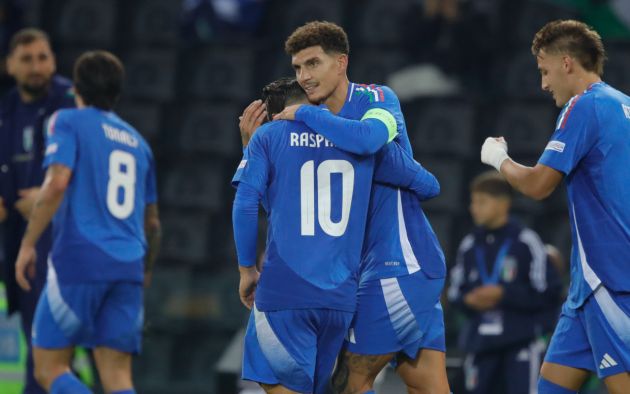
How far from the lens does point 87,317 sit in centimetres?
627

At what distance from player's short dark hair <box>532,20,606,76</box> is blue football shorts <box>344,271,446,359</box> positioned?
114 centimetres

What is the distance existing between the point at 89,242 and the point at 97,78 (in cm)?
90

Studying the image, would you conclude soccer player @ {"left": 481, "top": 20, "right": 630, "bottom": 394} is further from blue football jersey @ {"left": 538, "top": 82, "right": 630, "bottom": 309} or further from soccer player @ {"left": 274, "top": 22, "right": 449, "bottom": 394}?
soccer player @ {"left": 274, "top": 22, "right": 449, "bottom": 394}

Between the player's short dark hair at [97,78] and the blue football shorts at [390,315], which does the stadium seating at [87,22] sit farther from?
the blue football shorts at [390,315]

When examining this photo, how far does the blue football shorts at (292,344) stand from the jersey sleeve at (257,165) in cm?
53

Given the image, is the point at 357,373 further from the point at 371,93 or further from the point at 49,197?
the point at 49,197

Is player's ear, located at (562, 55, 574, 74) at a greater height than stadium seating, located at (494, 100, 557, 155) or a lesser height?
greater

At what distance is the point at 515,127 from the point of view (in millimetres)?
9680

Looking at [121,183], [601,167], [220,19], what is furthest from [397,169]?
[220,19]

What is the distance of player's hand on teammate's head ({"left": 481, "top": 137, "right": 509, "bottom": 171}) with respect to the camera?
5.12 m

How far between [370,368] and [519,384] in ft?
10.1

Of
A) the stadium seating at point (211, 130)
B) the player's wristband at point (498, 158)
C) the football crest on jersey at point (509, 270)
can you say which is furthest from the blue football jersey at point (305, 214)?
the stadium seating at point (211, 130)

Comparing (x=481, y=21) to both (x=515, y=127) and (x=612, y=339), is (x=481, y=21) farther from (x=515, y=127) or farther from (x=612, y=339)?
(x=612, y=339)

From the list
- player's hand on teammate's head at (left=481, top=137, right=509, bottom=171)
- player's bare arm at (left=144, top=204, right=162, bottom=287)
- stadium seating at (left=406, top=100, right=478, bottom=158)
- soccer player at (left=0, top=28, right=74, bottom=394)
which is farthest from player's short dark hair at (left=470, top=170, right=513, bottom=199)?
soccer player at (left=0, top=28, right=74, bottom=394)
